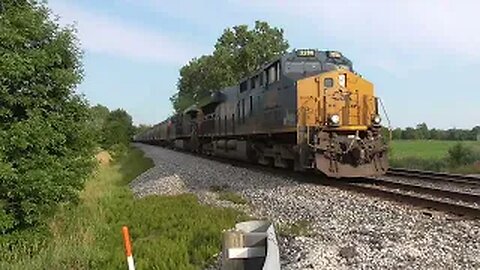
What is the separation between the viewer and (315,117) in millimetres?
15281

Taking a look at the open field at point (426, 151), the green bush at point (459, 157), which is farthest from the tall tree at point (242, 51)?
the green bush at point (459, 157)

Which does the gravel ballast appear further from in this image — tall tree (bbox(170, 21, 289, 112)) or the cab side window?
tall tree (bbox(170, 21, 289, 112))

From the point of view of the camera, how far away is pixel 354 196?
12.1 metres

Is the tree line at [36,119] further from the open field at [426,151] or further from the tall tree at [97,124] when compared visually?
the open field at [426,151]

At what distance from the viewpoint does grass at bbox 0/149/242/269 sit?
25.3ft

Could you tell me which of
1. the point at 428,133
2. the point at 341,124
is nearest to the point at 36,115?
the point at 341,124

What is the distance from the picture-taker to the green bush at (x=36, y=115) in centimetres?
970

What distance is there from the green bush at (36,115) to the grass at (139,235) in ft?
2.63

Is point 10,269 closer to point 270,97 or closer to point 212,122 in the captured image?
point 270,97

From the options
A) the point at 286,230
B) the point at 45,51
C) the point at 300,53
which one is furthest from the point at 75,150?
the point at 300,53

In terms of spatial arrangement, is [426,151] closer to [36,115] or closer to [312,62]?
[312,62]

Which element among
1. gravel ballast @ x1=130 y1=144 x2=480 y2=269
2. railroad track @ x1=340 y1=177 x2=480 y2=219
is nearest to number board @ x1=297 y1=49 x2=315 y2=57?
railroad track @ x1=340 y1=177 x2=480 y2=219

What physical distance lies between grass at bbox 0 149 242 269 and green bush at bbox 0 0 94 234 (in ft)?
2.63

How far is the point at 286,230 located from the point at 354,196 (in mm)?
4273
